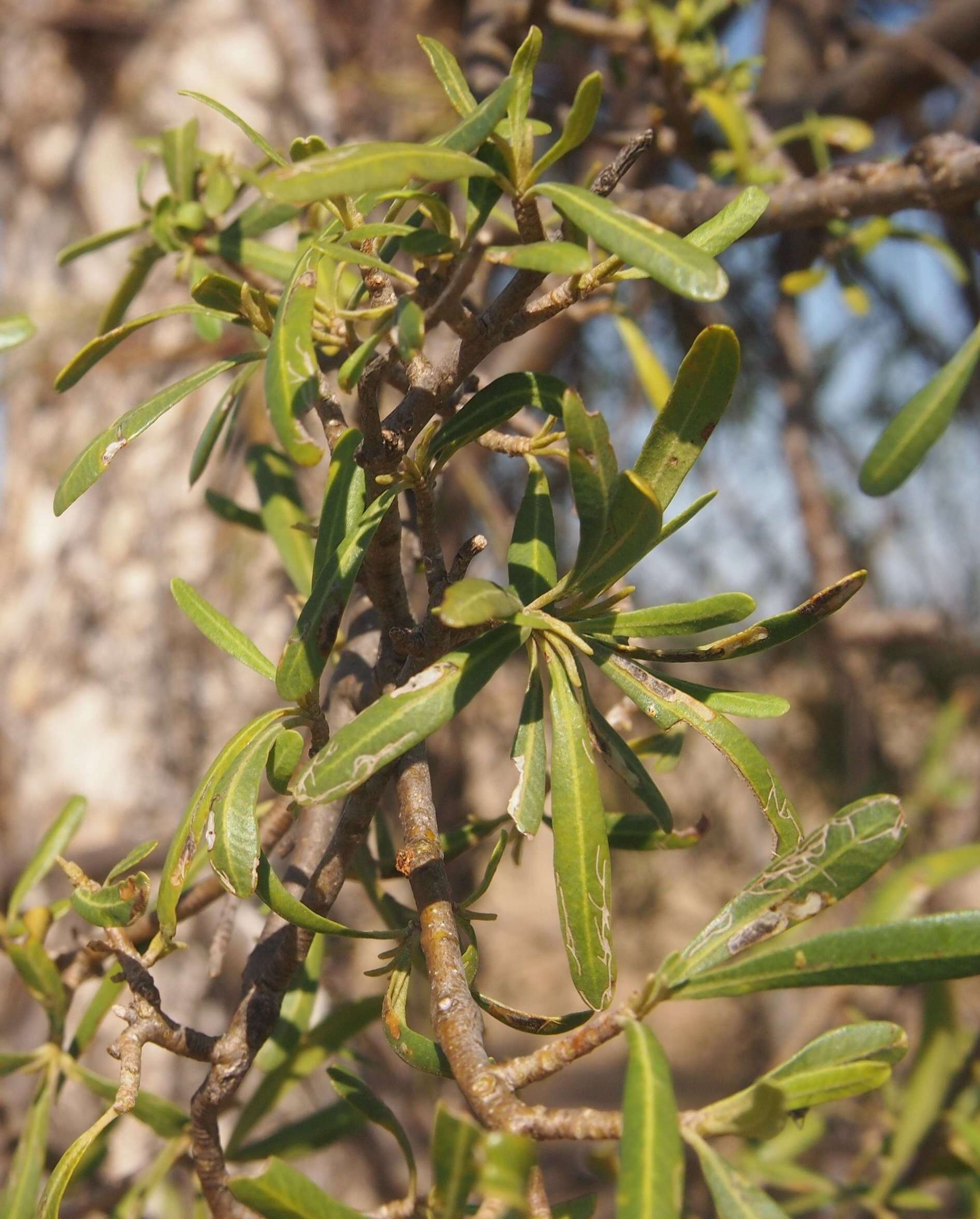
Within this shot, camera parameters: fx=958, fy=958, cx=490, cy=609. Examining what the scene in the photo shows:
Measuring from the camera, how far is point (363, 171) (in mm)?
295

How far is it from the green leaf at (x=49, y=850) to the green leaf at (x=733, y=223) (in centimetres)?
50

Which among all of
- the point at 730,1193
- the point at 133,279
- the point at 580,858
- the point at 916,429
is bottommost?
the point at 730,1193

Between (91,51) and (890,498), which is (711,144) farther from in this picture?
(91,51)

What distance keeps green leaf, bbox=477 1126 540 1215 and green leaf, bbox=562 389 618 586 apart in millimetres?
195

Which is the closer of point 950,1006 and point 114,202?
point 950,1006

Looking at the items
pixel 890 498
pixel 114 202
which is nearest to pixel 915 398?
pixel 890 498

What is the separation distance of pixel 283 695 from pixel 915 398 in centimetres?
48

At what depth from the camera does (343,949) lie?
71 centimetres

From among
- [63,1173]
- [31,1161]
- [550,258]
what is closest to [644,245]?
[550,258]

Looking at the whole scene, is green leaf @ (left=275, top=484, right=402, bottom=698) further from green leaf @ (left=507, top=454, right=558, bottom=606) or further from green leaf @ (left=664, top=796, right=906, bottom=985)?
green leaf @ (left=664, top=796, right=906, bottom=985)

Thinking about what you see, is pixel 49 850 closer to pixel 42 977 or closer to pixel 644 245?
Answer: pixel 42 977

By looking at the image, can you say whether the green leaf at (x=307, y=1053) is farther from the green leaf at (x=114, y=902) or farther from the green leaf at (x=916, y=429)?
the green leaf at (x=916, y=429)

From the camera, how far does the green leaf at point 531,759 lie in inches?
14.9

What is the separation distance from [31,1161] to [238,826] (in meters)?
0.34
